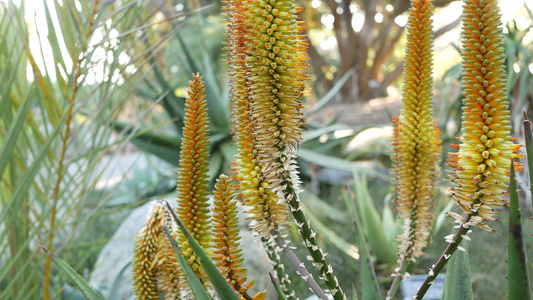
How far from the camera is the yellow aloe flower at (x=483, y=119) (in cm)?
57

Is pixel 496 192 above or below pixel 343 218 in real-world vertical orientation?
above

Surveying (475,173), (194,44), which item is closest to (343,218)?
(475,173)

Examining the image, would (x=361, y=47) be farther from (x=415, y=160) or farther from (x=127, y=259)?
(x=415, y=160)

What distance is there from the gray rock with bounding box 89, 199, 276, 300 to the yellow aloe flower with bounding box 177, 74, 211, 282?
1264 millimetres

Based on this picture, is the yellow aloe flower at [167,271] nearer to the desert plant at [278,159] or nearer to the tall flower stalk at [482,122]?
the desert plant at [278,159]

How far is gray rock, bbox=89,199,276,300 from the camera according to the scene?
2.28 metres

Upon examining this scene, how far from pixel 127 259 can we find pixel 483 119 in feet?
7.34

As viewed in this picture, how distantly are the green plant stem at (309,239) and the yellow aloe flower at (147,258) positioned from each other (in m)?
0.20

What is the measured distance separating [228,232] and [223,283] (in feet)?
0.25

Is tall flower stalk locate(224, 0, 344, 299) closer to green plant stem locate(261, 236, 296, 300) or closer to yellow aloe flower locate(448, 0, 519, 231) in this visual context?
green plant stem locate(261, 236, 296, 300)

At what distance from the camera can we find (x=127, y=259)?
2553 millimetres

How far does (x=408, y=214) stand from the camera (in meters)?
0.82

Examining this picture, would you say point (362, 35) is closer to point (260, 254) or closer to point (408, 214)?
point (260, 254)

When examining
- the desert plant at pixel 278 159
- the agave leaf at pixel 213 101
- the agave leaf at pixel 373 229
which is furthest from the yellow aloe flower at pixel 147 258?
the agave leaf at pixel 213 101
